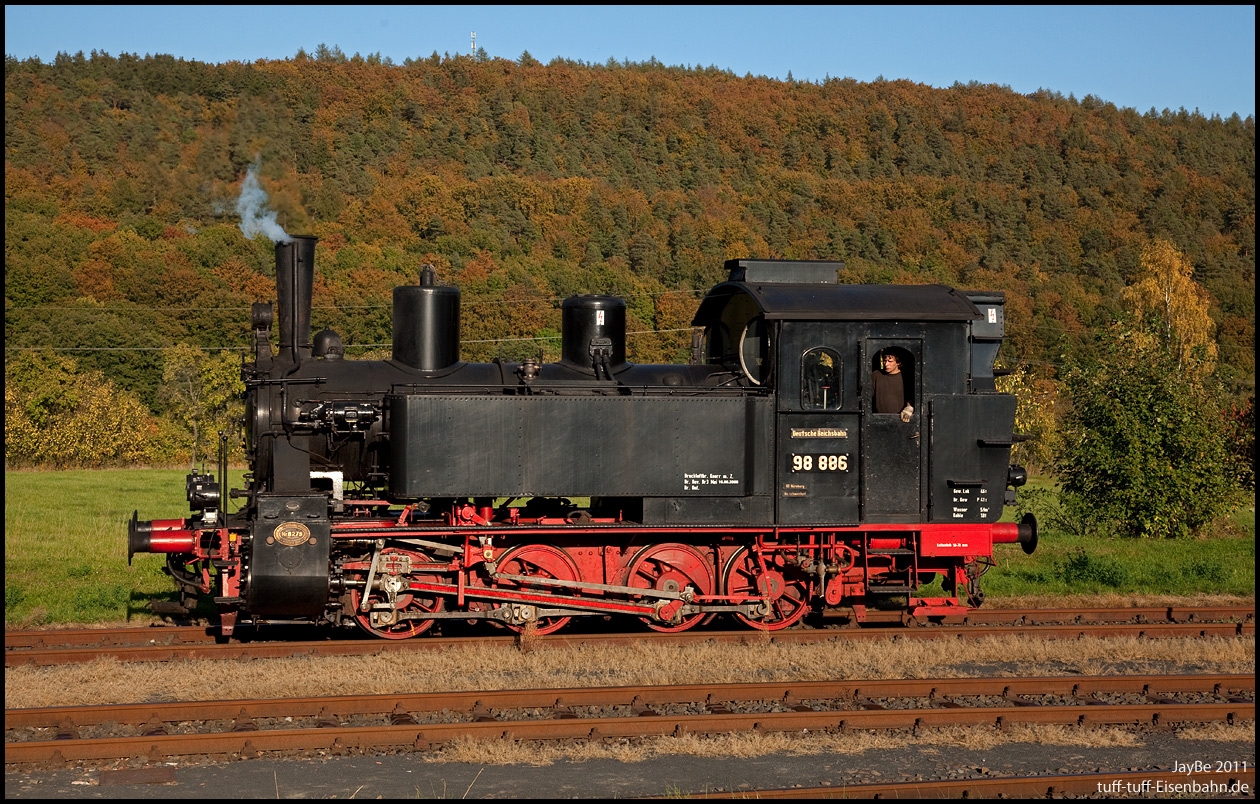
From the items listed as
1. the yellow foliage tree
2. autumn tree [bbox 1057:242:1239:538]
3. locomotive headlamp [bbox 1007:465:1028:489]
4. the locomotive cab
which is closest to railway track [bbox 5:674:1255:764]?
the locomotive cab

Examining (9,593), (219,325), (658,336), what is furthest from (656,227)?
(9,593)

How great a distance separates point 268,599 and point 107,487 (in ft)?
64.9

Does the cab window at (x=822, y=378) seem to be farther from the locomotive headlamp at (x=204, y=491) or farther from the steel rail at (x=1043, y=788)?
the locomotive headlamp at (x=204, y=491)

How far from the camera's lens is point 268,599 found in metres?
9.95

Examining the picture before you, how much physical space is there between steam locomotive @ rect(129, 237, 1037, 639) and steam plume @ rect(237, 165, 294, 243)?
4.48ft

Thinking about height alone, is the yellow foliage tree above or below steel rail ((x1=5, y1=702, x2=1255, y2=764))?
above

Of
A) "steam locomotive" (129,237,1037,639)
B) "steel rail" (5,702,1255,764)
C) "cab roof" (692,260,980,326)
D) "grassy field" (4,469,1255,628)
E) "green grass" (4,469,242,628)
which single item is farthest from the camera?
"grassy field" (4,469,1255,628)

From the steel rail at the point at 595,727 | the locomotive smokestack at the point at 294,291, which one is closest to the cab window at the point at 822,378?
the steel rail at the point at 595,727

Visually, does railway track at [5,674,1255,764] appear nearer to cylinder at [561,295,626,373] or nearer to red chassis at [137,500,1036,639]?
red chassis at [137,500,1036,639]

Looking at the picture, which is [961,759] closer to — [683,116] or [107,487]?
[107,487]

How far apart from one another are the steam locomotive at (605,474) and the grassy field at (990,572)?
2.41 m

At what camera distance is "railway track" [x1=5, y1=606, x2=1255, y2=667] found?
10.2m

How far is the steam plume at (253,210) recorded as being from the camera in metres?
11.9

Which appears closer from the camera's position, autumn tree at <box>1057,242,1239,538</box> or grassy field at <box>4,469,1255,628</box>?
grassy field at <box>4,469,1255,628</box>
